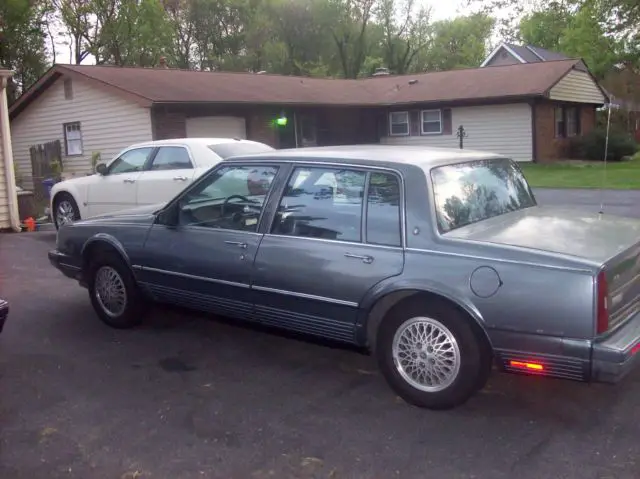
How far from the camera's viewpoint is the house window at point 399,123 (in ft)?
91.6

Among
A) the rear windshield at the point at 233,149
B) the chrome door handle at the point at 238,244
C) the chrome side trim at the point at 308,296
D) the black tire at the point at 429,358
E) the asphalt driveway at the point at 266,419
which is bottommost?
the asphalt driveway at the point at 266,419

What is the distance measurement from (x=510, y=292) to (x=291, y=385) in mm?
1698

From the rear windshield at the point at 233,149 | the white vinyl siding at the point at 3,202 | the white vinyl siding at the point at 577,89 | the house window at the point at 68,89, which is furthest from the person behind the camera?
the white vinyl siding at the point at 577,89

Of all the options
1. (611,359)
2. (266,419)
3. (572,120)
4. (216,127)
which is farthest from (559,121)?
(266,419)

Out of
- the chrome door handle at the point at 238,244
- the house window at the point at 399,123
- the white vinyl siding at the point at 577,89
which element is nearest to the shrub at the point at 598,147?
the white vinyl siding at the point at 577,89

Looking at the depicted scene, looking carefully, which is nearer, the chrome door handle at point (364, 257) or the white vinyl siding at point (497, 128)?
the chrome door handle at point (364, 257)

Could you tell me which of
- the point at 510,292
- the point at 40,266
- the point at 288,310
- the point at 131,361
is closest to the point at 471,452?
the point at 510,292

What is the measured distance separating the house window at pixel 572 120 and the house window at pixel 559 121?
1.43ft

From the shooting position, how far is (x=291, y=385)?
4766 mm

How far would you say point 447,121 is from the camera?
27.1 m

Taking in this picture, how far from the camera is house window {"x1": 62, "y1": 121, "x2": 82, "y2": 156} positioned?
2206 cm

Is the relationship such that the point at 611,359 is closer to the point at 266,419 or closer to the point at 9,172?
the point at 266,419

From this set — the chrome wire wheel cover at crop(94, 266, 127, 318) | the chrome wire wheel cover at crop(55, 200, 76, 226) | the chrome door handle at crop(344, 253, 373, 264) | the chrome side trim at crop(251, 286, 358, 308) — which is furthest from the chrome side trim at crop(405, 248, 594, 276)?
the chrome wire wheel cover at crop(55, 200, 76, 226)

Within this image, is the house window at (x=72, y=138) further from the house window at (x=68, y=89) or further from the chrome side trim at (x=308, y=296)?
the chrome side trim at (x=308, y=296)
